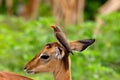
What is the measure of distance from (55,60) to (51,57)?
0.06 meters

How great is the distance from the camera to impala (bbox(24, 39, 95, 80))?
8.17 m

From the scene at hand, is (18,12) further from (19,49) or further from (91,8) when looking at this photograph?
(19,49)

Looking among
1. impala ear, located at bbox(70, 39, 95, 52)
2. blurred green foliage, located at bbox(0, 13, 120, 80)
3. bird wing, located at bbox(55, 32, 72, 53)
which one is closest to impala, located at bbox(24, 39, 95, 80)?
impala ear, located at bbox(70, 39, 95, 52)

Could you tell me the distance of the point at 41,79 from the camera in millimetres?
10945

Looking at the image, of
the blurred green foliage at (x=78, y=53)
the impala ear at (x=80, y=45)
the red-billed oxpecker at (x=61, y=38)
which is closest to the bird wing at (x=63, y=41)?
the red-billed oxpecker at (x=61, y=38)

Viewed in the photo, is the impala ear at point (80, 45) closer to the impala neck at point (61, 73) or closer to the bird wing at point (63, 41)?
the bird wing at point (63, 41)

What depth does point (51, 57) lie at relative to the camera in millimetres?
8273

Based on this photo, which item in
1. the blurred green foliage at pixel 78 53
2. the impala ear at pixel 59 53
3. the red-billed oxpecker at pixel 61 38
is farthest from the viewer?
Answer: the blurred green foliage at pixel 78 53

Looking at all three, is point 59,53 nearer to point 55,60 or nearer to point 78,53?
point 55,60

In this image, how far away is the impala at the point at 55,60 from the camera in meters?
8.17

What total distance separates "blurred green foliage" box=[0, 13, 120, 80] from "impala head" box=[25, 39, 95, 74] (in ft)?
7.38

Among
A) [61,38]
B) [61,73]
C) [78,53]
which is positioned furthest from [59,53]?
[78,53]

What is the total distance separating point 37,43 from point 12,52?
0.52 metres

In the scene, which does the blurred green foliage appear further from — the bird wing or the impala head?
the bird wing
